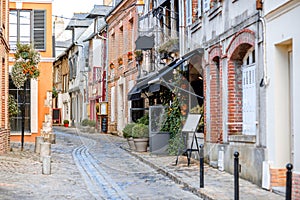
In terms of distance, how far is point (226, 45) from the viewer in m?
13.5

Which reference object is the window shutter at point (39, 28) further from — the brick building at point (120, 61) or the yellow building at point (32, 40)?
the brick building at point (120, 61)

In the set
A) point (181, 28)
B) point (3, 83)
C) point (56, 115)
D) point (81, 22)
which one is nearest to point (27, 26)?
point (3, 83)

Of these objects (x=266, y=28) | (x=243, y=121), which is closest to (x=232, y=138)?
(x=243, y=121)

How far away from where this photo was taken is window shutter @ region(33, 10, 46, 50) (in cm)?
2441

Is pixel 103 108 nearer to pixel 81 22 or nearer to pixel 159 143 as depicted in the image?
pixel 81 22

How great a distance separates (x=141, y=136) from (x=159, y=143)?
1484 millimetres

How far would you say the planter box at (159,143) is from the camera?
18.8 meters

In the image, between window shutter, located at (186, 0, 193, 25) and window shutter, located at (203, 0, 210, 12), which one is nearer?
window shutter, located at (203, 0, 210, 12)

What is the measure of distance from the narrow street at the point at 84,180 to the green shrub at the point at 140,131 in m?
1.59

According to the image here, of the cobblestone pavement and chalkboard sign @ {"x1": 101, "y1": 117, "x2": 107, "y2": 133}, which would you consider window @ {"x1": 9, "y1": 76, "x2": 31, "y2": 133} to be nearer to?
the cobblestone pavement

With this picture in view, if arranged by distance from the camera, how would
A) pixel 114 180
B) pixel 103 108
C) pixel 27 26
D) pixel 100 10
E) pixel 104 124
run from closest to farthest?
pixel 114 180 < pixel 27 26 < pixel 103 108 < pixel 104 124 < pixel 100 10

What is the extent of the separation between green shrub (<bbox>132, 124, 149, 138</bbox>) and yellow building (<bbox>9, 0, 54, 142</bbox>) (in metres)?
5.43

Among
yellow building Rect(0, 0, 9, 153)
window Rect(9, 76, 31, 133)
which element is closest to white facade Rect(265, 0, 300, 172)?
Answer: yellow building Rect(0, 0, 9, 153)

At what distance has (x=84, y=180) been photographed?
13.0 meters
